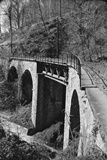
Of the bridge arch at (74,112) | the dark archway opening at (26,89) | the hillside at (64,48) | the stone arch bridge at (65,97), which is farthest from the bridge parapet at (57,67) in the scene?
the dark archway opening at (26,89)

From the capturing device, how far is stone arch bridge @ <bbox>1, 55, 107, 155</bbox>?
5.64 meters

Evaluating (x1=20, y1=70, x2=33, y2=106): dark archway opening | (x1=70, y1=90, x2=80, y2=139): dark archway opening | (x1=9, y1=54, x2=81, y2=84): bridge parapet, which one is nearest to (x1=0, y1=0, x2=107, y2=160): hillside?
(x1=20, y1=70, x2=33, y2=106): dark archway opening

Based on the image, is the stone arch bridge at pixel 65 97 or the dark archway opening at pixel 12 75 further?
the dark archway opening at pixel 12 75

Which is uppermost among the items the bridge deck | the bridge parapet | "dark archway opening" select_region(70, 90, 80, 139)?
the bridge parapet

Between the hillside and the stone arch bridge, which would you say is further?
the hillside

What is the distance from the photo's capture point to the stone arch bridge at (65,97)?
18.5 feet

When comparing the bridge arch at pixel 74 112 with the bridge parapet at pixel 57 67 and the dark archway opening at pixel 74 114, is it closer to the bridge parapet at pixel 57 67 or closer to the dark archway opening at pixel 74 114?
the dark archway opening at pixel 74 114

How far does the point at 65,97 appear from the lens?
20.4 meters

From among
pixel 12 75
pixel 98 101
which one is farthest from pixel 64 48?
pixel 98 101

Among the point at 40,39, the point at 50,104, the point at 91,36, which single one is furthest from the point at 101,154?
the point at 40,39

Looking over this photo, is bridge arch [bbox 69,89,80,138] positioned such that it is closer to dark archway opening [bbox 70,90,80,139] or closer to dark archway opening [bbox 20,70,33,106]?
dark archway opening [bbox 70,90,80,139]

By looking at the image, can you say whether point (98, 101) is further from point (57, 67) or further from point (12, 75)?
point (12, 75)

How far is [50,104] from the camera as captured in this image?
19828mm

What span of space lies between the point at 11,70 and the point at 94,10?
14780 millimetres
